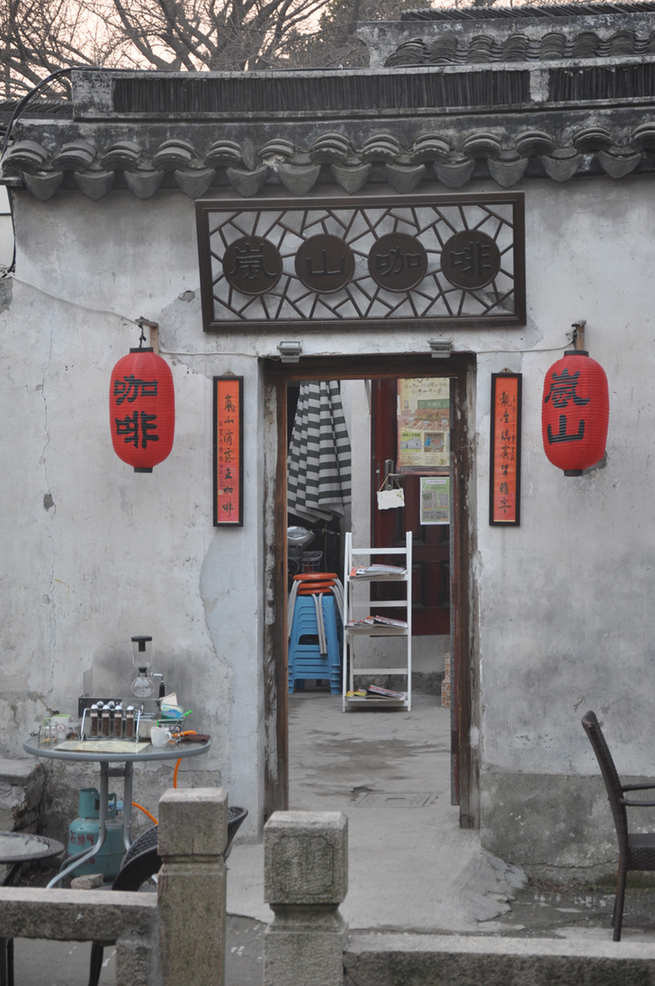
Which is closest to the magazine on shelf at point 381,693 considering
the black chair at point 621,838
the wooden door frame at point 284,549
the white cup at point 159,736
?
the wooden door frame at point 284,549

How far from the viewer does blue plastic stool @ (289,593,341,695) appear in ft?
37.5

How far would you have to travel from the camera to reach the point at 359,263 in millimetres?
6094

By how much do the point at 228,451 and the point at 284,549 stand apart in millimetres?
781

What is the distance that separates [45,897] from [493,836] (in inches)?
122

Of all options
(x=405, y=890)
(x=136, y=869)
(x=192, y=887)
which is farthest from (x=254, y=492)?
(x=192, y=887)

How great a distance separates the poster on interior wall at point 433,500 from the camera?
1110 centimetres

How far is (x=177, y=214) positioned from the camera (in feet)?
20.3

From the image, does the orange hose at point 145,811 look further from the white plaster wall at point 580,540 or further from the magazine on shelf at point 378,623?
the magazine on shelf at point 378,623

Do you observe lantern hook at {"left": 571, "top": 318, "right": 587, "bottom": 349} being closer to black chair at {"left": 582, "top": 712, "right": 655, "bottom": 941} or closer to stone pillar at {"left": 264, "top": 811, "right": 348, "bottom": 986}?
black chair at {"left": 582, "top": 712, "right": 655, "bottom": 941}

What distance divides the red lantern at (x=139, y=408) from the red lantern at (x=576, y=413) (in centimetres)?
219

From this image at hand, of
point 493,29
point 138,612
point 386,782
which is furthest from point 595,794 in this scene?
point 493,29

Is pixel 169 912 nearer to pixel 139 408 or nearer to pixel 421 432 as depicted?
pixel 139 408

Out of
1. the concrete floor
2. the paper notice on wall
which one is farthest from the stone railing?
the paper notice on wall

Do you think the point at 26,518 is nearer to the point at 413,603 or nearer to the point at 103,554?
the point at 103,554
